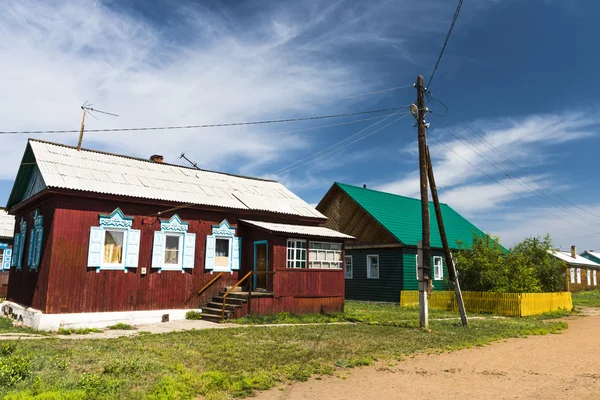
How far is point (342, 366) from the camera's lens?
9250 millimetres

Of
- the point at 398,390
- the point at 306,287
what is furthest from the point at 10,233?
the point at 398,390

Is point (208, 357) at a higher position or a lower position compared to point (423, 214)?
lower

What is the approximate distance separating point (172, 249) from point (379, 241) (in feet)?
46.3

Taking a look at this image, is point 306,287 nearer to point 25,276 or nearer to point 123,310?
point 123,310

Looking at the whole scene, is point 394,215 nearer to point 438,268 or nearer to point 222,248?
point 438,268

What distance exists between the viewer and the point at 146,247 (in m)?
16.5

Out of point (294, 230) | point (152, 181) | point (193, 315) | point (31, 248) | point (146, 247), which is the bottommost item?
point (193, 315)

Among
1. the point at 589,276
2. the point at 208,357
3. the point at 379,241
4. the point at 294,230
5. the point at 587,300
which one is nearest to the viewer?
the point at 208,357

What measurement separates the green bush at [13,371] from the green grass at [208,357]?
16 millimetres

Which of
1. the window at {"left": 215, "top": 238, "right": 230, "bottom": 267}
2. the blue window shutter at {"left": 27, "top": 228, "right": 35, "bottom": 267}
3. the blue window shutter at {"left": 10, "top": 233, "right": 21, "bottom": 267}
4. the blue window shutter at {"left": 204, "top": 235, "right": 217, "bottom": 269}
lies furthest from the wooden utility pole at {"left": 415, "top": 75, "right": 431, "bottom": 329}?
the blue window shutter at {"left": 10, "top": 233, "right": 21, "bottom": 267}

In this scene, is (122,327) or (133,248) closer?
(122,327)

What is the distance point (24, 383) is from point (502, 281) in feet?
70.6

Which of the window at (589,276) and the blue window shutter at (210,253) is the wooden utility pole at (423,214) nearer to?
the blue window shutter at (210,253)

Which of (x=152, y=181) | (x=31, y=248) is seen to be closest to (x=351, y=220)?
(x=152, y=181)
